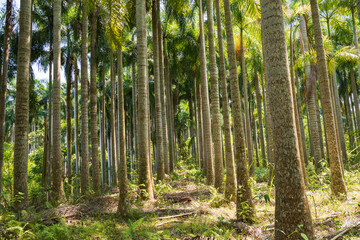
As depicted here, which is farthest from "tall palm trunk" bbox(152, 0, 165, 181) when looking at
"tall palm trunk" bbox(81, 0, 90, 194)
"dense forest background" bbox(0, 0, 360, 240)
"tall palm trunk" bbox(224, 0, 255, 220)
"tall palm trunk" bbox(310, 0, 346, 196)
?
"tall palm trunk" bbox(310, 0, 346, 196)

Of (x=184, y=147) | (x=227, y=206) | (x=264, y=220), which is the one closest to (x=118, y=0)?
(x=227, y=206)

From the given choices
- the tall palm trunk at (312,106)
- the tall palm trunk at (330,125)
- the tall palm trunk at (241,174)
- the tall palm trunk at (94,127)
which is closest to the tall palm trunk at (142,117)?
the tall palm trunk at (241,174)

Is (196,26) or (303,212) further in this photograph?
(196,26)

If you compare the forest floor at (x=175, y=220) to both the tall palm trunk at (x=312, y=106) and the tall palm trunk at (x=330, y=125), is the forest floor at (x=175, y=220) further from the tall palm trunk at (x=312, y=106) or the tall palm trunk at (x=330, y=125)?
the tall palm trunk at (x=312, y=106)

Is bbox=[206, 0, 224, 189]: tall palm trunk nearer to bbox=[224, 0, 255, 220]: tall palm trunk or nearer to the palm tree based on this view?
bbox=[224, 0, 255, 220]: tall palm trunk

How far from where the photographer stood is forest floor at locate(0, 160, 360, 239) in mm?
5574

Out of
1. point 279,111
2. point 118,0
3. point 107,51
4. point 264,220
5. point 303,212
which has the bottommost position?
point 264,220

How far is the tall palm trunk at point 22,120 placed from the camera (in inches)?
302

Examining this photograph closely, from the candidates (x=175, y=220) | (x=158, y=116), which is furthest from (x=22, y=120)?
(x=158, y=116)

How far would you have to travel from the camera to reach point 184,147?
32031mm

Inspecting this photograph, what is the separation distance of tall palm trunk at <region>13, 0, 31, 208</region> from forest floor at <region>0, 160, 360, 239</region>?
0.97 meters

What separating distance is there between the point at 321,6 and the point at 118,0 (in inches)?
611

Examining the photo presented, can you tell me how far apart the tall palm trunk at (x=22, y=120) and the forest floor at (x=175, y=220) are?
3.19 ft

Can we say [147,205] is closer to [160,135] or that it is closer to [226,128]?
[226,128]
